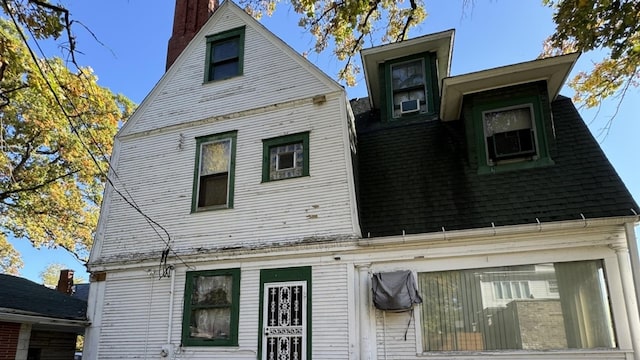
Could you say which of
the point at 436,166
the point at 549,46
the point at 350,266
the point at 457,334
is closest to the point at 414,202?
the point at 436,166

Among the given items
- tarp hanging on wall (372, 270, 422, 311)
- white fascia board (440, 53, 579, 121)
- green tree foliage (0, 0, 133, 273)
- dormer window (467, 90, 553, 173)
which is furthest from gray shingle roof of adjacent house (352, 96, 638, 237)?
green tree foliage (0, 0, 133, 273)

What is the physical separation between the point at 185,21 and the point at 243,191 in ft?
24.4

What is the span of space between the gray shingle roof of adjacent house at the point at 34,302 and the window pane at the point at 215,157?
3916mm

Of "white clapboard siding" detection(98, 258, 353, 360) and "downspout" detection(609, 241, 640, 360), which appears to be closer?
"downspout" detection(609, 241, 640, 360)

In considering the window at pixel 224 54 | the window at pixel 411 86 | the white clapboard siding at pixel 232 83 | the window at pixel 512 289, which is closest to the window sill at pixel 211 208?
the white clapboard siding at pixel 232 83

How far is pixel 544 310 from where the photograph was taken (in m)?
6.89

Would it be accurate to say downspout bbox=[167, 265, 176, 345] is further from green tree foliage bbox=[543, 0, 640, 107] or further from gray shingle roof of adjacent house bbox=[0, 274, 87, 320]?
green tree foliage bbox=[543, 0, 640, 107]

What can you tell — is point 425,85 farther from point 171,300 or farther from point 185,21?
point 185,21

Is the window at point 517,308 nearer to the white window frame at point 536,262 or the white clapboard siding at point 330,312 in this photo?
the white window frame at point 536,262

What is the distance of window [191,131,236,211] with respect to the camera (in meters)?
9.51

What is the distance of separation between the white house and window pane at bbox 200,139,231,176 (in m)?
0.05

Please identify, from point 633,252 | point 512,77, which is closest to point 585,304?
point 633,252

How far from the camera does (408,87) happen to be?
33.2ft

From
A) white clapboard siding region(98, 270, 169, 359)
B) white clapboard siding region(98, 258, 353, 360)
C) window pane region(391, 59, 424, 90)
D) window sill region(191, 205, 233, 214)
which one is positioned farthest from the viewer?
window pane region(391, 59, 424, 90)
